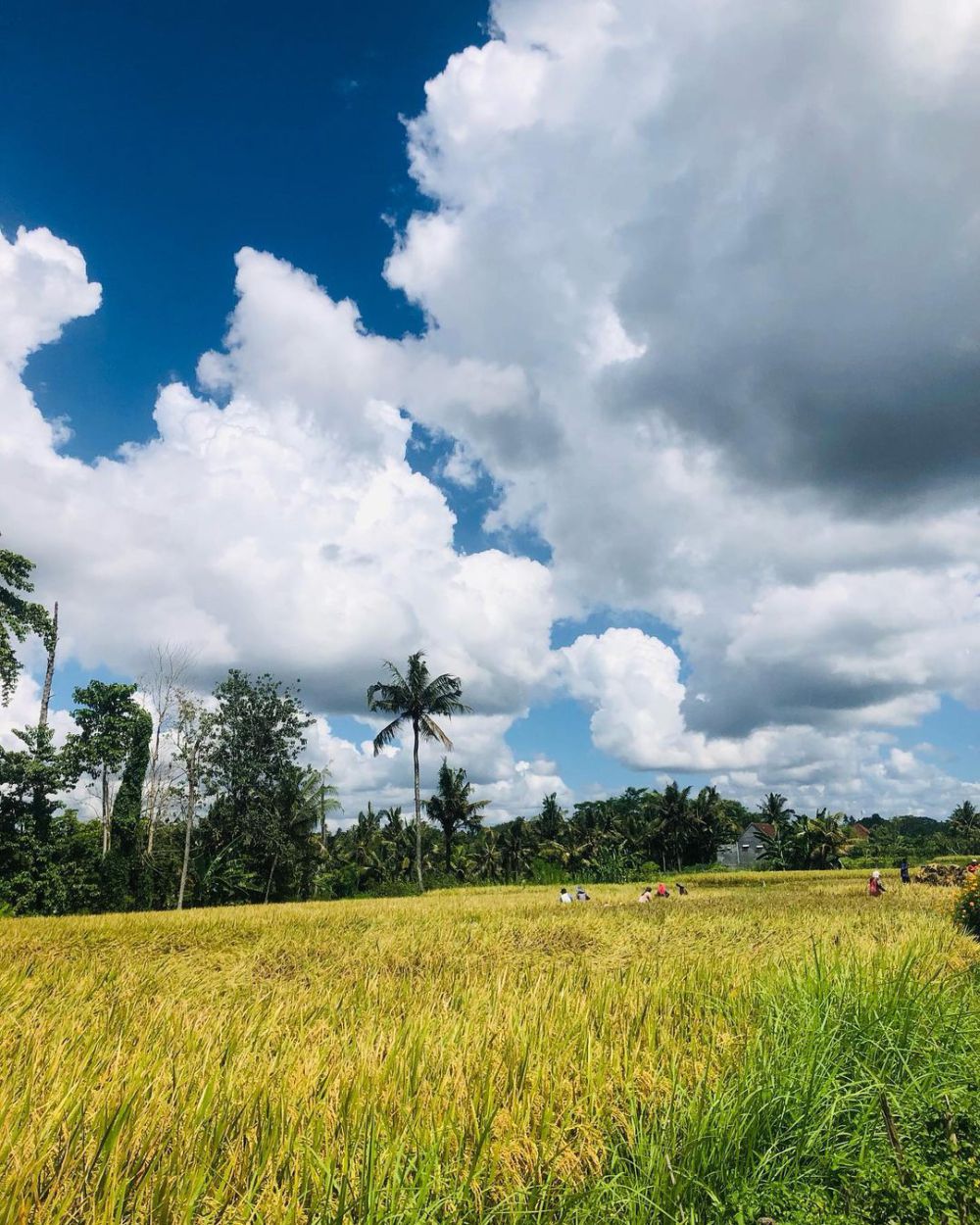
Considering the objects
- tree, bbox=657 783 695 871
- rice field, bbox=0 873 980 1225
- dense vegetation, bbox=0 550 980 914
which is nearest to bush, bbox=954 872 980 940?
rice field, bbox=0 873 980 1225

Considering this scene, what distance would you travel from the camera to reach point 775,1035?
4.21 meters

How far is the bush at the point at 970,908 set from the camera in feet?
34.1

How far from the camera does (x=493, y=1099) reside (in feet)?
9.93

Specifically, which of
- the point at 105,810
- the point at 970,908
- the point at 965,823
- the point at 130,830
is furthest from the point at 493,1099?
the point at 965,823

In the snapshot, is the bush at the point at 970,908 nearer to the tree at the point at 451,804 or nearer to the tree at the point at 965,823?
the tree at the point at 451,804

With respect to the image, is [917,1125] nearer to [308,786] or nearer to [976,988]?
[976,988]

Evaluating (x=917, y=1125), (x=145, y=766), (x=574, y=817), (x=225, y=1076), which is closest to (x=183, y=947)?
(x=225, y=1076)

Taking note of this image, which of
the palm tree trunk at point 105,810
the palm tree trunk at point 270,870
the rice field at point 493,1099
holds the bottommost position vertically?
the rice field at point 493,1099

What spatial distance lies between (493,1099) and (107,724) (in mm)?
33986

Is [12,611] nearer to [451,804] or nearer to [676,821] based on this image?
[451,804]

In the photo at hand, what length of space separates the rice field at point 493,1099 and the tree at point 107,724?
92.4 ft

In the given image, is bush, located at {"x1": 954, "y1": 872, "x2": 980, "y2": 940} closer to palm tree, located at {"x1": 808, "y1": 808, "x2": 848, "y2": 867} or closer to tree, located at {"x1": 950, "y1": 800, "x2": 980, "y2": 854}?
palm tree, located at {"x1": 808, "y1": 808, "x2": 848, "y2": 867}

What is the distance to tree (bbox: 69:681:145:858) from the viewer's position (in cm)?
3114

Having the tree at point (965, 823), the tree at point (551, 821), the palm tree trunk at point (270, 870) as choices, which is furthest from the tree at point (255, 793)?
the tree at point (965, 823)
